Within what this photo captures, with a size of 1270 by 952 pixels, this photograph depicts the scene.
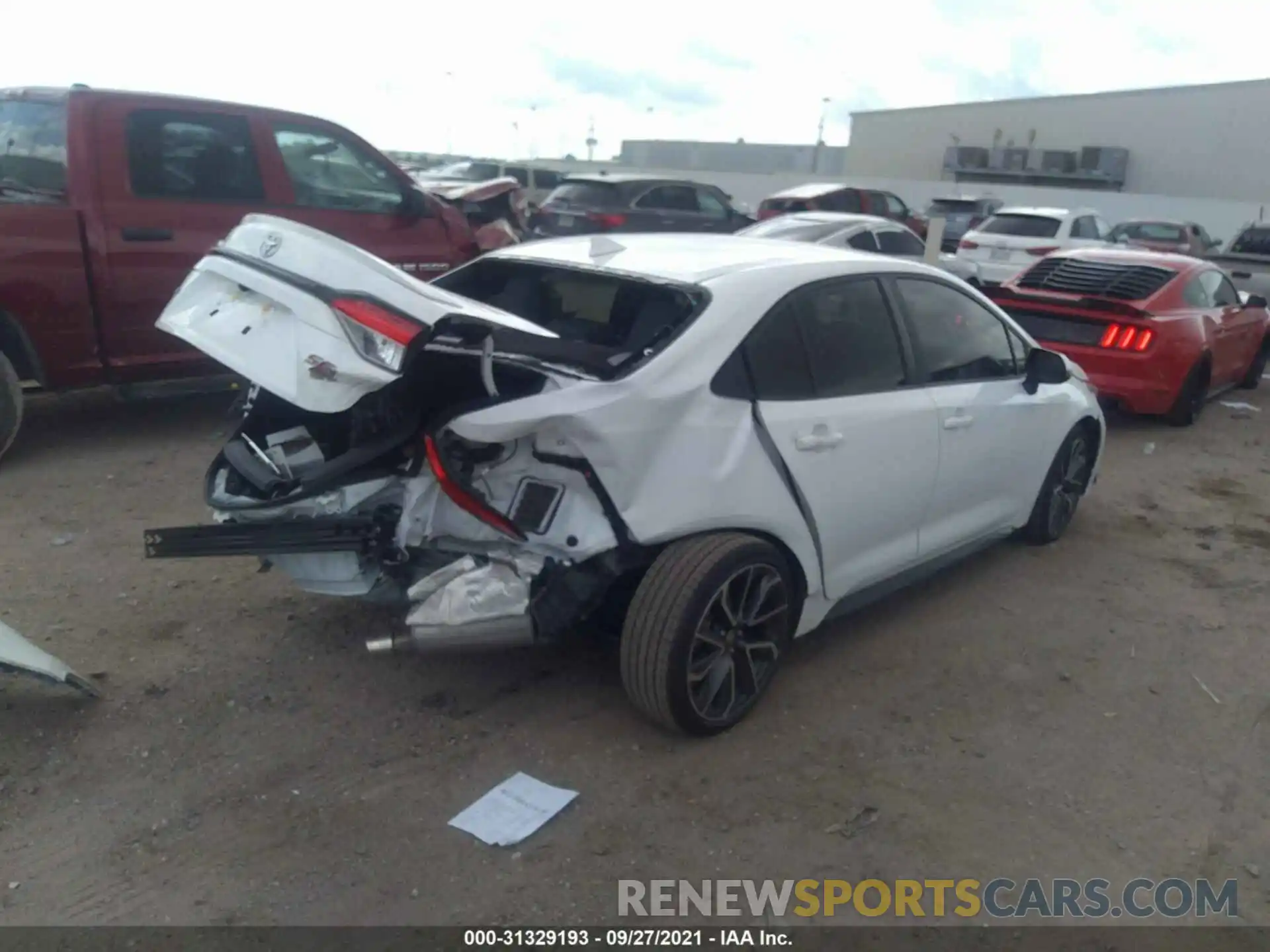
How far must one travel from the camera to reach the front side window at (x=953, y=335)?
434 cm

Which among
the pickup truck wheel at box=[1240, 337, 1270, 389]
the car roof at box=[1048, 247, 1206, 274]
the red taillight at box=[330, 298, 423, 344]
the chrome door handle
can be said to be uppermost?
the red taillight at box=[330, 298, 423, 344]

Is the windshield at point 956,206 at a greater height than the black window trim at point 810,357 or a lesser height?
lesser

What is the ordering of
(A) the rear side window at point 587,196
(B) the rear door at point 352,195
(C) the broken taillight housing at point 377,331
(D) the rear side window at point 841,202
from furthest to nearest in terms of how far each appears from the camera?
(D) the rear side window at point 841,202, (A) the rear side window at point 587,196, (B) the rear door at point 352,195, (C) the broken taillight housing at point 377,331

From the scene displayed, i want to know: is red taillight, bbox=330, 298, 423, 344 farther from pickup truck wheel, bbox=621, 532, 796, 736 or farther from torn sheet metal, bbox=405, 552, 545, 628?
pickup truck wheel, bbox=621, 532, 796, 736

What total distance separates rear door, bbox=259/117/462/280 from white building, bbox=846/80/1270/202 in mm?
34394

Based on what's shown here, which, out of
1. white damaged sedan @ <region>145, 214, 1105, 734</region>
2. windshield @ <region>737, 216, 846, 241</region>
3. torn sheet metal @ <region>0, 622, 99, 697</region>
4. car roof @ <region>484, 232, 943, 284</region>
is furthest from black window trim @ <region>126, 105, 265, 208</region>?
windshield @ <region>737, 216, 846, 241</region>

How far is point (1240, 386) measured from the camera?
10484 mm

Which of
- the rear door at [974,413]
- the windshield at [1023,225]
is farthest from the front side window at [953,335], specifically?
the windshield at [1023,225]

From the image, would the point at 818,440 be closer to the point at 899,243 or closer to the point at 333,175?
the point at 333,175

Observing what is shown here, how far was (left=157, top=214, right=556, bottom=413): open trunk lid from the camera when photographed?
3.02 meters

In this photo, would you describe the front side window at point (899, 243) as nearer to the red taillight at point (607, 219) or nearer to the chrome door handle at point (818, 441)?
the red taillight at point (607, 219)

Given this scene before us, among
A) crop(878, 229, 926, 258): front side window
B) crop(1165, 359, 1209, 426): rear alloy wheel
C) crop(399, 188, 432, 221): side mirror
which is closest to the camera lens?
crop(399, 188, 432, 221): side mirror

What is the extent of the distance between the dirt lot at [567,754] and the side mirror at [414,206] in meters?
3.25

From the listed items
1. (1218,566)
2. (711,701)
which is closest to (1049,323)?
(1218,566)
